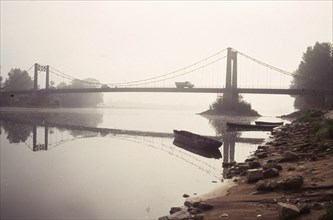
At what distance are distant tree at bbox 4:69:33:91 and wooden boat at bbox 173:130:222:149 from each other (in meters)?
110

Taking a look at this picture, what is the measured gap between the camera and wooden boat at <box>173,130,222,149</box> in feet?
80.6

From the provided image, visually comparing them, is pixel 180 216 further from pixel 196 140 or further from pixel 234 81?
pixel 234 81

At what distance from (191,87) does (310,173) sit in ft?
260

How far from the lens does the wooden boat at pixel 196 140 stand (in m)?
24.6

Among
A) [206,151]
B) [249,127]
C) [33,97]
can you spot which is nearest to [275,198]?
[206,151]

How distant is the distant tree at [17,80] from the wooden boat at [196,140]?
110388 millimetres

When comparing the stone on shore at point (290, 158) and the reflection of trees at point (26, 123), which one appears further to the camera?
the reflection of trees at point (26, 123)

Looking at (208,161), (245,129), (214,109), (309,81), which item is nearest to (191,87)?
(214,109)

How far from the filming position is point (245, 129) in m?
43.6

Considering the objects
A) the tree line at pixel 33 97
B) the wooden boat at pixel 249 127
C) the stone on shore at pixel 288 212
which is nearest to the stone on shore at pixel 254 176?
the stone on shore at pixel 288 212

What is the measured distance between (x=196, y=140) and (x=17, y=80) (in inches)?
4662

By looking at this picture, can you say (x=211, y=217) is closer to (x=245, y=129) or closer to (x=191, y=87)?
(x=245, y=129)

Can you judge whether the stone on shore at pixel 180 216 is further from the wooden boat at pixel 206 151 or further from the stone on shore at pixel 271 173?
the wooden boat at pixel 206 151

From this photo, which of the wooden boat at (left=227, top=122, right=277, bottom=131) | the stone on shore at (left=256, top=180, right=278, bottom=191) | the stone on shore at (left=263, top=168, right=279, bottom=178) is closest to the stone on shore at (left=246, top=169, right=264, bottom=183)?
the stone on shore at (left=263, top=168, right=279, bottom=178)
